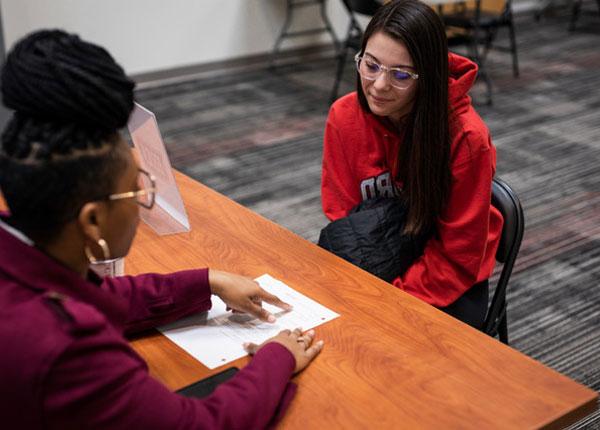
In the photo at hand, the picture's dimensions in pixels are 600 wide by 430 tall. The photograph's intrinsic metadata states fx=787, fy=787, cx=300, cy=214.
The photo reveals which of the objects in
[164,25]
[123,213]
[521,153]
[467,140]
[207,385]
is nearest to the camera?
[123,213]

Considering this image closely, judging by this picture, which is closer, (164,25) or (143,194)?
(143,194)

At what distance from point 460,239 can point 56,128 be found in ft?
3.51

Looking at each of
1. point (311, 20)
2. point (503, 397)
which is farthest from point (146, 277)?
point (311, 20)

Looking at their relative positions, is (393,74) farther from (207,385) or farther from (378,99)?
(207,385)

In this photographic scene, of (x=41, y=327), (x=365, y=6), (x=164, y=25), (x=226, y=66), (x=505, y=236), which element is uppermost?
(x=41, y=327)

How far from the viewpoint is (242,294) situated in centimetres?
142

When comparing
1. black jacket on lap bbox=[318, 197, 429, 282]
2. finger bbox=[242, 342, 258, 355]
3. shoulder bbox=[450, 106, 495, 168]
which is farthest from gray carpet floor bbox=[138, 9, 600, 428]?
finger bbox=[242, 342, 258, 355]

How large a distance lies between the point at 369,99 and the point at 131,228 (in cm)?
94

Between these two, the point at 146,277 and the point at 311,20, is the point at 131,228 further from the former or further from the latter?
the point at 311,20

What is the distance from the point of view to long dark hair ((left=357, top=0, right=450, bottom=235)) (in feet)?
5.69

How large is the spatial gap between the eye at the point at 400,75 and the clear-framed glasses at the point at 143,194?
2.75 feet

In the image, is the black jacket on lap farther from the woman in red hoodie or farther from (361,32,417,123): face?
(361,32,417,123): face

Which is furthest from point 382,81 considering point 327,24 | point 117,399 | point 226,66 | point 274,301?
point 327,24

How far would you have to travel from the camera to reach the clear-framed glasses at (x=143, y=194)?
1005mm
